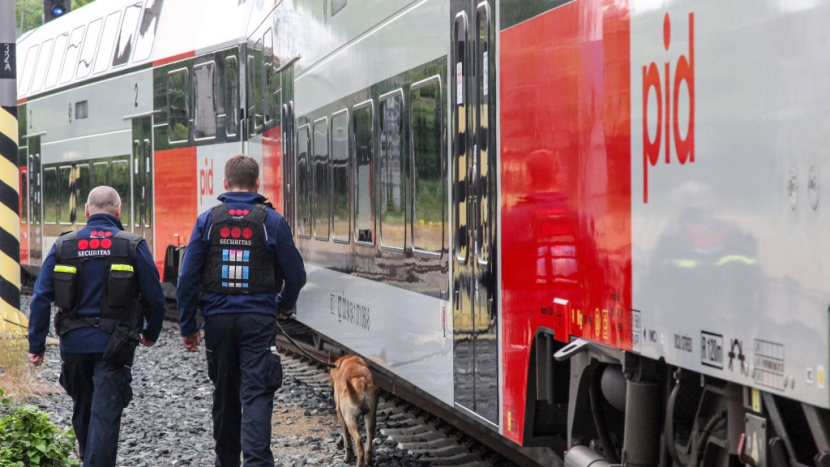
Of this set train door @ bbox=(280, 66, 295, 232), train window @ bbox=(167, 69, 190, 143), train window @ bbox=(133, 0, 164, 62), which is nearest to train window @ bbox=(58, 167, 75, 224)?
train window @ bbox=(133, 0, 164, 62)

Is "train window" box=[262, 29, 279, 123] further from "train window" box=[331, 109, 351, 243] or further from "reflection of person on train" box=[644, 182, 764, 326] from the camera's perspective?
"reflection of person on train" box=[644, 182, 764, 326]

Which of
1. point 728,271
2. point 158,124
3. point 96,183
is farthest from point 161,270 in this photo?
point 728,271

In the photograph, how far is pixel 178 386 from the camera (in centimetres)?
1216

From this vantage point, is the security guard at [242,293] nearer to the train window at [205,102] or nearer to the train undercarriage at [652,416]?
the train undercarriage at [652,416]

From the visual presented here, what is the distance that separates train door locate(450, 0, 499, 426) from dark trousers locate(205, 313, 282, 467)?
40.5 inches

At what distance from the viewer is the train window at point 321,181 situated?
34.4 ft

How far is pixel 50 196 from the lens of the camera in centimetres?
2319

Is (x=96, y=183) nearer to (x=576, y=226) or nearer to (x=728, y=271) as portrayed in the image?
(x=576, y=226)

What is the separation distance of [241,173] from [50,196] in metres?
17.5

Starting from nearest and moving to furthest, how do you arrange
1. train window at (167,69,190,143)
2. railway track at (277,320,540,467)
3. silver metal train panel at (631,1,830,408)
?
1. silver metal train panel at (631,1,830,408)
2. railway track at (277,320,540,467)
3. train window at (167,69,190,143)

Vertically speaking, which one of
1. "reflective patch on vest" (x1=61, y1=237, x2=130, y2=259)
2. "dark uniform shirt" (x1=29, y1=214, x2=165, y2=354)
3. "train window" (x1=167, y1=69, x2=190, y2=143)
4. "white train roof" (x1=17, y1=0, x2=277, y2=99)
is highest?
"white train roof" (x1=17, y1=0, x2=277, y2=99)

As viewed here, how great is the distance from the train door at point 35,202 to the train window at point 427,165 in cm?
1759

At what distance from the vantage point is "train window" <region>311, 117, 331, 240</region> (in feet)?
34.4

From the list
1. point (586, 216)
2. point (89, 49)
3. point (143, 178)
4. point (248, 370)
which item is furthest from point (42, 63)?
point (586, 216)
